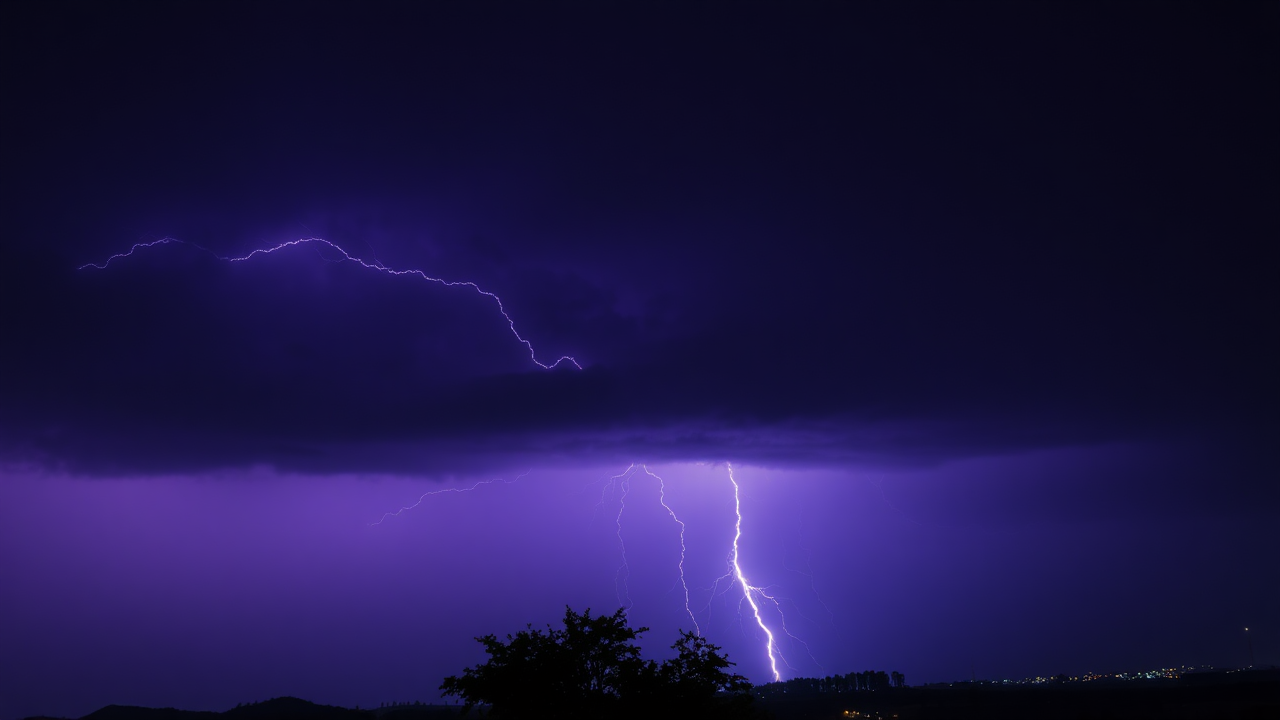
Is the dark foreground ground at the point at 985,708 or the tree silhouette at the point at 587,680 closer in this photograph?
the tree silhouette at the point at 587,680

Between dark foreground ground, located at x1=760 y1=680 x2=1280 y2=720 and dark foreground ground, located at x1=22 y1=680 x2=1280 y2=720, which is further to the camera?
dark foreground ground, located at x1=22 y1=680 x2=1280 y2=720

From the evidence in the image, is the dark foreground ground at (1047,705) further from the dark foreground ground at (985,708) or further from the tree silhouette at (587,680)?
the tree silhouette at (587,680)

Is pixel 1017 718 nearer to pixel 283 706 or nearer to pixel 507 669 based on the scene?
pixel 283 706

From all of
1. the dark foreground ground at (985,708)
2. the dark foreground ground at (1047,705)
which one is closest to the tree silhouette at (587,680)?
the dark foreground ground at (985,708)

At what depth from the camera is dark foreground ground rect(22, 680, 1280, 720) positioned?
83.1 m

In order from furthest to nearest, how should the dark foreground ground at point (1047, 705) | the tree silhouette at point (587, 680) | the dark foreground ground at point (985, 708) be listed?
the dark foreground ground at point (985, 708), the dark foreground ground at point (1047, 705), the tree silhouette at point (587, 680)

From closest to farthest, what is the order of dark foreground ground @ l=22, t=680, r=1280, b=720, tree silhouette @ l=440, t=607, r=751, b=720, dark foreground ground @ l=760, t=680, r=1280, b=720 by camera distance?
tree silhouette @ l=440, t=607, r=751, b=720, dark foreground ground @ l=760, t=680, r=1280, b=720, dark foreground ground @ l=22, t=680, r=1280, b=720

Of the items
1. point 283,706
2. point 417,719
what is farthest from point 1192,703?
point 283,706

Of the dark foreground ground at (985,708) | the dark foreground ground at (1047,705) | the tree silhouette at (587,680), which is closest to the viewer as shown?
the tree silhouette at (587,680)

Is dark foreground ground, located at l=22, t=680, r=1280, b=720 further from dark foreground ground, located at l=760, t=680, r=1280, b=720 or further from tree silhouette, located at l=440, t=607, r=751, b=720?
tree silhouette, located at l=440, t=607, r=751, b=720

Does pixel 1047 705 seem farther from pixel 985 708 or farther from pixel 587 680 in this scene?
pixel 587 680

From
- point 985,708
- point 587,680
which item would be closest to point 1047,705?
point 985,708

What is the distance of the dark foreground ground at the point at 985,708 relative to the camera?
3270 inches

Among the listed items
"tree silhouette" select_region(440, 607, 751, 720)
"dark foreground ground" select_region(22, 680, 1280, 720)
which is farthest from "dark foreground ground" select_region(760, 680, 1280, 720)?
"tree silhouette" select_region(440, 607, 751, 720)
